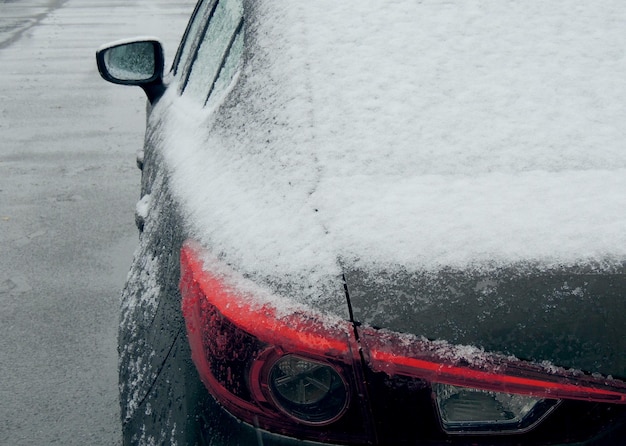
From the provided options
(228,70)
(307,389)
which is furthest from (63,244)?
(307,389)

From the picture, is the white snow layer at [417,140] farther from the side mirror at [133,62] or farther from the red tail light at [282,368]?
the side mirror at [133,62]

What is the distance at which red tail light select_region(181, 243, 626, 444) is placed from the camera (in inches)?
44.9

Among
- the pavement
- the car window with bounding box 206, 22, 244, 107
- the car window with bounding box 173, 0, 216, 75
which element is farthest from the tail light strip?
the car window with bounding box 173, 0, 216, 75

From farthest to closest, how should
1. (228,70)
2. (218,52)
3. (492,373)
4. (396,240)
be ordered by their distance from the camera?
1. (218,52)
2. (228,70)
3. (396,240)
4. (492,373)

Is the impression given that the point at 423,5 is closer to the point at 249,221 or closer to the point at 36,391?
the point at 249,221

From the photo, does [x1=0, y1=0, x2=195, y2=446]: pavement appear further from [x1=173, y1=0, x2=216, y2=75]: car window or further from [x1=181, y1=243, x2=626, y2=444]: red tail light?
[x1=181, y1=243, x2=626, y2=444]: red tail light

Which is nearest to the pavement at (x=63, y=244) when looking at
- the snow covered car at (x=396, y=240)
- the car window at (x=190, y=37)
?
the snow covered car at (x=396, y=240)

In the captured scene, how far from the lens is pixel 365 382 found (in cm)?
117

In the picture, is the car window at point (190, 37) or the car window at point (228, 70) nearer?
the car window at point (228, 70)

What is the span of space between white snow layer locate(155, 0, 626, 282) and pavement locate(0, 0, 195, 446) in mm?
1749

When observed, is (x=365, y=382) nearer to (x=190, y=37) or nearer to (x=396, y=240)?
(x=396, y=240)

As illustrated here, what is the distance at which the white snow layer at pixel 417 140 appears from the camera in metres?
1.30

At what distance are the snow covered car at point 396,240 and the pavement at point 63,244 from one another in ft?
4.56

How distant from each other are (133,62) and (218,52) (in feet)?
3.45
